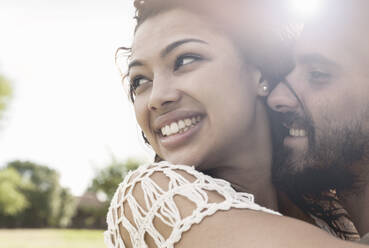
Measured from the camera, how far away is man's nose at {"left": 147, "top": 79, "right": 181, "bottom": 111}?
8.23 feet

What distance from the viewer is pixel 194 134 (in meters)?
2.54

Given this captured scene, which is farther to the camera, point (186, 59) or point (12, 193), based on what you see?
point (12, 193)

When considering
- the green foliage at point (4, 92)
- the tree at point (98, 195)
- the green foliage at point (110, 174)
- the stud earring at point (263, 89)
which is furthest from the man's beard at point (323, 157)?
the green foliage at point (110, 174)

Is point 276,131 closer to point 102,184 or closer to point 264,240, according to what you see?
point 264,240


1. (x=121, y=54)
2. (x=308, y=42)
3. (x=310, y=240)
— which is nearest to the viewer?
(x=310, y=240)

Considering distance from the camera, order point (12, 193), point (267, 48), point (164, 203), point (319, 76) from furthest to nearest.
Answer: point (12, 193) < point (267, 48) < point (319, 76) < point (164, 203)

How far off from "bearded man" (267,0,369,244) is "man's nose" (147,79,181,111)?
0.67m

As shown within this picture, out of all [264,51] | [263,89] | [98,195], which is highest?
[264,51]

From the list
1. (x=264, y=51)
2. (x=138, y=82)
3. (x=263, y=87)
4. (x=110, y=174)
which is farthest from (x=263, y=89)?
(x=110, y=174)

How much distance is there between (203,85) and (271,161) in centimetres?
80

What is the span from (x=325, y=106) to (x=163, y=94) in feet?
3.18

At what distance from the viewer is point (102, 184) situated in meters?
57.3

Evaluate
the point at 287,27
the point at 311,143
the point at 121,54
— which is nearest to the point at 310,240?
the point at 311,143

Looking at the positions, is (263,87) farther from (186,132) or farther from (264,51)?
(186,132)
